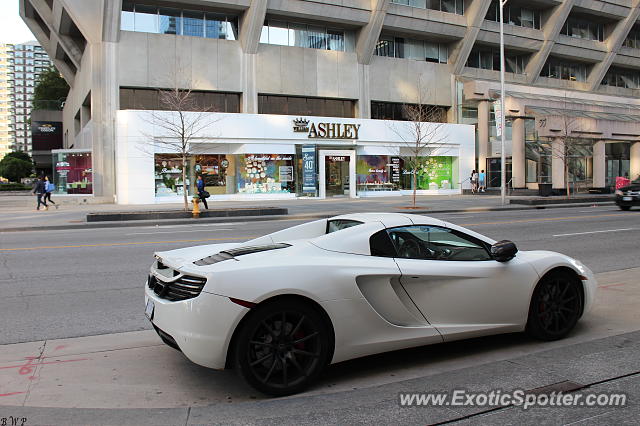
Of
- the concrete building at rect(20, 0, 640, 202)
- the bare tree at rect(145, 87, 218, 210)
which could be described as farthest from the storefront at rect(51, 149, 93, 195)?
the bare tree at rect(145, 87, 218, 210)

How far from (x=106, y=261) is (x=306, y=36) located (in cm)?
3013

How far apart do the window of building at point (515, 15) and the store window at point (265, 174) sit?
22.0m

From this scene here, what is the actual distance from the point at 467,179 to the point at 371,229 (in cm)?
3876

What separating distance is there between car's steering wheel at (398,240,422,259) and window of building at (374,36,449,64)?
123ft

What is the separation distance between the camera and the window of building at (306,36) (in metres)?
36.1

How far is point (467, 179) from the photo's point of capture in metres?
41.8

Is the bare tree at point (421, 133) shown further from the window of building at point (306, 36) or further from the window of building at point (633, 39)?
the window of building at point (633, 39)

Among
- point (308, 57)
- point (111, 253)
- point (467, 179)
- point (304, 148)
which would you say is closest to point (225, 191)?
point (304, 148)

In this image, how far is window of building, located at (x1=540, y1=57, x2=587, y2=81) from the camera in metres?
48.5

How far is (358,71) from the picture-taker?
38969mm

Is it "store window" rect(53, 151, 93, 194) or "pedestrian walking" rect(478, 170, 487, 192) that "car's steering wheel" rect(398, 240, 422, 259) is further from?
"pedestrian walking" rect(478, 170, 487, 192)

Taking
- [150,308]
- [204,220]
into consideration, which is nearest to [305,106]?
[204,220]

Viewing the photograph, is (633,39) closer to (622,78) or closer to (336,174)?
(622,78)

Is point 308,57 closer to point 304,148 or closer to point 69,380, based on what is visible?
point 304,148
